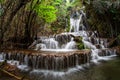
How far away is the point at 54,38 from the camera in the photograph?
14.8 meters

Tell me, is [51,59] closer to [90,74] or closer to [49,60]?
[49,60]

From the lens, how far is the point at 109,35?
16344mm

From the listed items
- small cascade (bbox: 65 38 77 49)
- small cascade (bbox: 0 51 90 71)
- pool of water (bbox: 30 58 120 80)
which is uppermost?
small cascade (bbox: 65 38 77 49)

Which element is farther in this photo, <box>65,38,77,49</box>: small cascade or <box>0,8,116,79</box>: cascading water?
<box>65,38,77,49</box>: small cascade

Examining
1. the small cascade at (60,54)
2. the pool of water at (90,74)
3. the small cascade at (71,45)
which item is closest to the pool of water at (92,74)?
the pool of water at (90,74)

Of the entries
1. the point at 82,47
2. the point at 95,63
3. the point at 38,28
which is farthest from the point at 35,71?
the point at 38,28

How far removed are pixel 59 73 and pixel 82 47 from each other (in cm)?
427

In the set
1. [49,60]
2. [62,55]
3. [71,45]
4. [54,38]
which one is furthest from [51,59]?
[54,38]

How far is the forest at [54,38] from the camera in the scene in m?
8.71

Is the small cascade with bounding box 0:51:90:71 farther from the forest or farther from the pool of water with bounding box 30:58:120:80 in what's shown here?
the pool of water with bounding box 30:58:120:80

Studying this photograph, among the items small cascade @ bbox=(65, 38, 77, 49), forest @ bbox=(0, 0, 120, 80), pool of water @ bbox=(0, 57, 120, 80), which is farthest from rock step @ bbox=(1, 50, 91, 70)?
small cascade @ bbox=(65, 38, 77, 49)

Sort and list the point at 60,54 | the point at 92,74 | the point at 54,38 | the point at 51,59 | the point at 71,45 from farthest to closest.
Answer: the point at 54,38
the point at 71,45
the point at 60,54
the point at 51,59
the point at 92,74

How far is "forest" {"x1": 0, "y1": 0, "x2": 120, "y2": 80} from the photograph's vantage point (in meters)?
8.71

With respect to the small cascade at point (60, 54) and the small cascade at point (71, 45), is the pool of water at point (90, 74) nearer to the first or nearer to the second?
the small cascade at point (60, 54)
